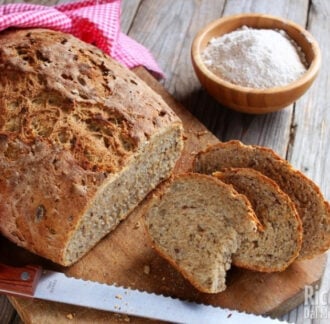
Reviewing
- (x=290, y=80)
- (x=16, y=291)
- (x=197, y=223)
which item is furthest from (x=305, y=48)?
(x=16, y=291)

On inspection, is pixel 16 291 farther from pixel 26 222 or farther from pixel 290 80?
pixel 290 80

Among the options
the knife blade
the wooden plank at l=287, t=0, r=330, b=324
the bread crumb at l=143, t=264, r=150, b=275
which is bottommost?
the bread crumb at l=143, t=264, r=150, b=275

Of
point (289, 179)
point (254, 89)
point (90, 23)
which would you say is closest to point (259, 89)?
point (254, 89)

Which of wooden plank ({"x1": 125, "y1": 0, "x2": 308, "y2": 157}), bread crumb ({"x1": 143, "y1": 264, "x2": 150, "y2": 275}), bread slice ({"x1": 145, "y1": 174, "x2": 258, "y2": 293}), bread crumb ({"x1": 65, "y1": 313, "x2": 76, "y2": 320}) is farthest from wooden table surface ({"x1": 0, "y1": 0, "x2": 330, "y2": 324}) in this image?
bread crumb ({"x1": 143, "y1": 264, "x2": 150, "y2": 275})

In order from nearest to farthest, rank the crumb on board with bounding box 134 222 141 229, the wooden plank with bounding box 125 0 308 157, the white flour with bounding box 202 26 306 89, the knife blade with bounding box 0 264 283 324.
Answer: the knife blade with bounding box 0 264 283 324 < the crumb on board with bounding box 134 222 141 229 < the white flour with bounding box 202 26 306 89 < the wooden plank with bounding box 125 0 308 157

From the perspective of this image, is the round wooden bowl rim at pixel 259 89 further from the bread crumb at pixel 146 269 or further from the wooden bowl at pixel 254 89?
the bread crumb at pixel 146 269

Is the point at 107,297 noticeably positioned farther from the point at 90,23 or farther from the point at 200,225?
the point at 90,23

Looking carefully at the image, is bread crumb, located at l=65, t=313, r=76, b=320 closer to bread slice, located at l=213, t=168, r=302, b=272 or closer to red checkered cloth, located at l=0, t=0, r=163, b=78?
bread slice, located at l=213, t=168, r=302, b=272

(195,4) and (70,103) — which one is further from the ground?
(70,103)
